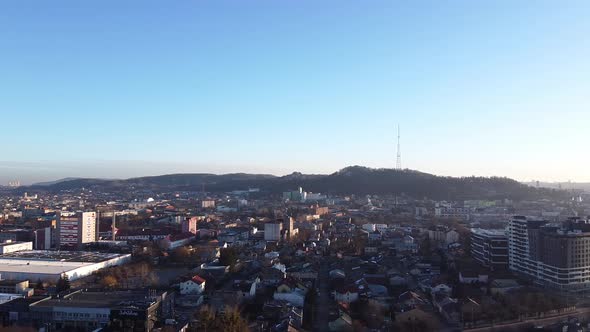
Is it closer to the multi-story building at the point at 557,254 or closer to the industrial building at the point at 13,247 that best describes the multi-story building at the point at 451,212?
the multi-story building at the point at 557,254

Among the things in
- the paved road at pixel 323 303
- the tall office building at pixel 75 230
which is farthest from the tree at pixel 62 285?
the tall office building at pixel 75 230

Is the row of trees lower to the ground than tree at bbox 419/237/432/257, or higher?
higher

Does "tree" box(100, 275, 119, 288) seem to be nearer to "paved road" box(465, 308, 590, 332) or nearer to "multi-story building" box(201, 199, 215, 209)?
"paved road" box(465, 308, 590, 332)

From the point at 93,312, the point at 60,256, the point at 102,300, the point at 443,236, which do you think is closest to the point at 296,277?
the point at 102,300

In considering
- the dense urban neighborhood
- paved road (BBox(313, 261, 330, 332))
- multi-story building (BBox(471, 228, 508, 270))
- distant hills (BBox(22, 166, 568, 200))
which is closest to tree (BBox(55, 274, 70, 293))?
the dense urban neighborhood

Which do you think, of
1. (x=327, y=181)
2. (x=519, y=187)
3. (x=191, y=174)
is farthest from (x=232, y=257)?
(x=191, y=174)

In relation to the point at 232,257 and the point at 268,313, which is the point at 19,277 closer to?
the point at 232,257

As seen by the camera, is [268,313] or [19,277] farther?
[19,277]
